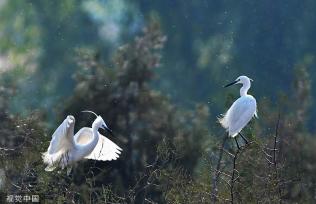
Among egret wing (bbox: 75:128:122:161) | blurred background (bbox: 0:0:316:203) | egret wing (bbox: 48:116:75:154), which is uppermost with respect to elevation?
blurred background (bbox: 0:0:316:203)

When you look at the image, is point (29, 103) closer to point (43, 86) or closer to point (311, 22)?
point (43, 86)

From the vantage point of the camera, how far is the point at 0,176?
14.3ft

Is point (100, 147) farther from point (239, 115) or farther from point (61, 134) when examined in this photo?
point (239, 115)

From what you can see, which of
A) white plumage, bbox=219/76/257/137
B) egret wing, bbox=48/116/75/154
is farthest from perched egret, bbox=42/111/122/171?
white plumage, bbox=219/76/257/137

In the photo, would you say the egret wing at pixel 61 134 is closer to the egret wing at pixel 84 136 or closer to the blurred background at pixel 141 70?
the egret wing at pixel 84 136

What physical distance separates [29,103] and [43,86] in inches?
26.0

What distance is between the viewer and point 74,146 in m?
5.31

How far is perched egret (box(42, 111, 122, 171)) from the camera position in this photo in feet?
16.3

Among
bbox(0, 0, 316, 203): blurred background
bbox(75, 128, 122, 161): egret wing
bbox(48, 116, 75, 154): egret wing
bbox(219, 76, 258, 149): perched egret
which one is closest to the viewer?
bbox(48, 116, 75, 154): egret wing

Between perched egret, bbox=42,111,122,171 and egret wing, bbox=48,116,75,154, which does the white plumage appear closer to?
perched egret, bbox=42,111,122,171

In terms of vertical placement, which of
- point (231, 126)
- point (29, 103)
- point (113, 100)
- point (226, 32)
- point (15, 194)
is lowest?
point (15, 194)

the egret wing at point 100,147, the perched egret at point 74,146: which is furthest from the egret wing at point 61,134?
the egret wing at point 100,147

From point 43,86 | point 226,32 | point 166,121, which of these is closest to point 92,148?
point 43,86

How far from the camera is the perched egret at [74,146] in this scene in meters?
4.98
